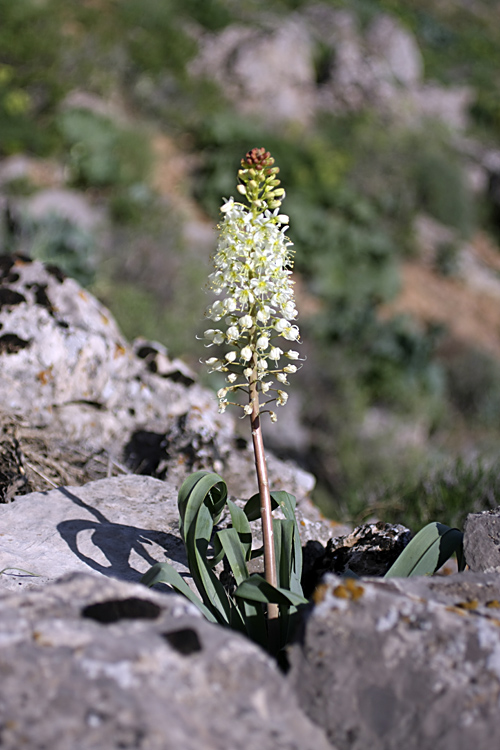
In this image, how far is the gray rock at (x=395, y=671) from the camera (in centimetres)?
134

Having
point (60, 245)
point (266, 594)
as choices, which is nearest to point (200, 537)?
point (266, 594)

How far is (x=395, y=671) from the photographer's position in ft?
4.61

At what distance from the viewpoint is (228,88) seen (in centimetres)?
1506

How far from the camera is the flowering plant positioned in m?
1.91

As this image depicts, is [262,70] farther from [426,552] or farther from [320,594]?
[320,594]

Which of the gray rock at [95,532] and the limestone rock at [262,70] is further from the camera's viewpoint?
the limestone rock at [262,70]

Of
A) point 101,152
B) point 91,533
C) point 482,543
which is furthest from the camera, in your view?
point 101,152

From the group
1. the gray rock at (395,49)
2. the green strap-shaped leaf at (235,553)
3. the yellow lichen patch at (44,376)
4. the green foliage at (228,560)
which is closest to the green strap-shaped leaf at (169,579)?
the green foliage at (228,560)

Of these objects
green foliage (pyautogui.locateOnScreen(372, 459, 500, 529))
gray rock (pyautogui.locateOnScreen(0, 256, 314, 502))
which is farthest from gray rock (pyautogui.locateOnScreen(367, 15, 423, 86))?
gray rock (pyautogui.locateOnScreen(0, 256, 314, 502))

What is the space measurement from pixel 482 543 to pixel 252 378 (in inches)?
36.4

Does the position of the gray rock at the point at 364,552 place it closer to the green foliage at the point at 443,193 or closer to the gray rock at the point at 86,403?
the gray rock at the point at 86,403

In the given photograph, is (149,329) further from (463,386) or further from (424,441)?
(463,386)

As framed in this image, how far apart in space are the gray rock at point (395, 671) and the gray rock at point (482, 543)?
54cm

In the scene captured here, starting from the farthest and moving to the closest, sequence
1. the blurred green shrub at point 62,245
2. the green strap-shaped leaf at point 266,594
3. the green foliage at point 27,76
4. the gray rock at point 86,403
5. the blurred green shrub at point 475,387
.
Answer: the green foliage at point 27,76, the blurred green shrub at point 475,387, the blurred green shrub at point 62,245, the gray rock at point 86,403, the green strap-shaped leaf at point 266,594
